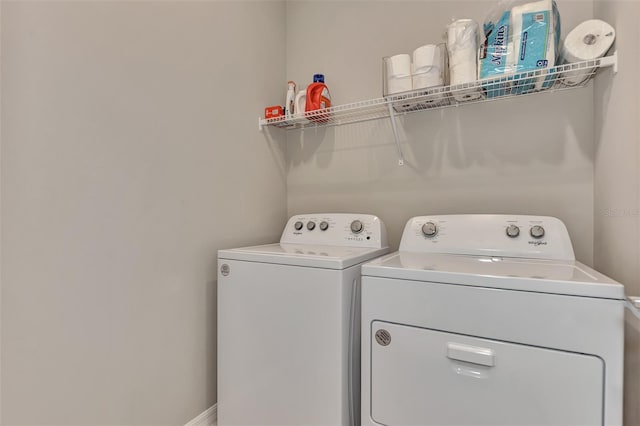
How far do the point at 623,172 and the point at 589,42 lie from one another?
0.47m

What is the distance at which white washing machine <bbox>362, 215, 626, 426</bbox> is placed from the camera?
77 cm

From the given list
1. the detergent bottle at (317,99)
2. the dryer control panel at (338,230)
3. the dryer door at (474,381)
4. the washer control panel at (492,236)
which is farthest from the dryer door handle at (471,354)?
the detergent bottle at (317,99)

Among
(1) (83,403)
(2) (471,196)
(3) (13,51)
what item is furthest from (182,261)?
(2) (471,196)

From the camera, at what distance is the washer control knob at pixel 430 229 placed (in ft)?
4.56

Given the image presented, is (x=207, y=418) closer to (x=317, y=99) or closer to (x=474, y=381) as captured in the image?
(x=474, y=381)

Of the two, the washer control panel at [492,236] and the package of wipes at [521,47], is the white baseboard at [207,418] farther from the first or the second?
the package of wipes at [521,47]

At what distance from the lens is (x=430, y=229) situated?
140 centimetres

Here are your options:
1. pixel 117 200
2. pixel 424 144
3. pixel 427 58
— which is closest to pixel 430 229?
pixel 424 144

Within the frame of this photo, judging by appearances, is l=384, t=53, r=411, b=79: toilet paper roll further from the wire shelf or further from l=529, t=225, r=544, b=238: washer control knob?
l=529, t=225, r=544, b=238: washer control knob

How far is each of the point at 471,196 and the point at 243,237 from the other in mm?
1139

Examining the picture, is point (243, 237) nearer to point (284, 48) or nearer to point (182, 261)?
point (182, 261)

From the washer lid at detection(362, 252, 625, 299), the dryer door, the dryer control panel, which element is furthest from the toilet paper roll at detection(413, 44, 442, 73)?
the dryer door

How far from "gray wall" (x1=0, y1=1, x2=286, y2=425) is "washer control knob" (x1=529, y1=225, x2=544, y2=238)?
4.18 feet

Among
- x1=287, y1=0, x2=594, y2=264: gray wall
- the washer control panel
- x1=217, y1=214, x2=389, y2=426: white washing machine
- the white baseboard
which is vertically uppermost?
x1=287, y1=0, x2=594, y2=264: gray wall
